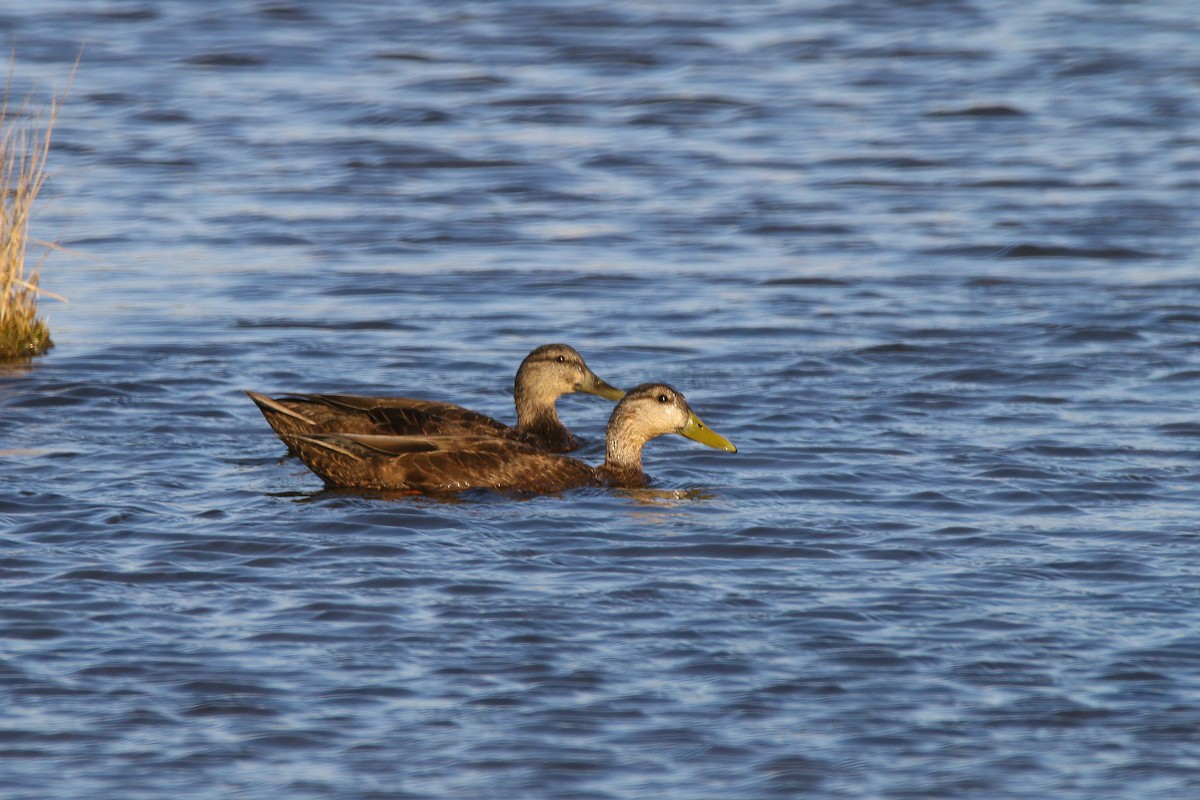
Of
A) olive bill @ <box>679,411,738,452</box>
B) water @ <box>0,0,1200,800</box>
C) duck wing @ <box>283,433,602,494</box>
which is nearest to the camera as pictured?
water @ <box>0,0,1200,800</box>

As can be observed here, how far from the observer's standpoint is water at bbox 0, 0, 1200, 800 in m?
7.44

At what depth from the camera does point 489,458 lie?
11.0m

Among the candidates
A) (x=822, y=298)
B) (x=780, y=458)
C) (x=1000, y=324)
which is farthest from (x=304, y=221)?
(x=780, y=458)

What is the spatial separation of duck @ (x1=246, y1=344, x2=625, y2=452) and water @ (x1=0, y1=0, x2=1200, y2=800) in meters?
0.34

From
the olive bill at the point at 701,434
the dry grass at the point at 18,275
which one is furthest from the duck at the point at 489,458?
the dry grass at the point at 18,275

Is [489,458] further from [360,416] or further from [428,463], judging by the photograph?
[360,416]

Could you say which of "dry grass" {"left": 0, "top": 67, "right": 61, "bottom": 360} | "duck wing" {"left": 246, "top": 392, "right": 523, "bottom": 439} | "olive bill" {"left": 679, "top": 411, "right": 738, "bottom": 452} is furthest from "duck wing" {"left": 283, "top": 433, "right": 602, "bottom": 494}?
"dry grass" {"left": 0, "top": 67, "right": 61, "bottom": 360}

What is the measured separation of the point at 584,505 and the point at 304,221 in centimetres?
828

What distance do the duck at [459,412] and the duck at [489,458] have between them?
1.00 ft

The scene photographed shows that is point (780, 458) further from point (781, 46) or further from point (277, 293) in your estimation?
point (781, 46)

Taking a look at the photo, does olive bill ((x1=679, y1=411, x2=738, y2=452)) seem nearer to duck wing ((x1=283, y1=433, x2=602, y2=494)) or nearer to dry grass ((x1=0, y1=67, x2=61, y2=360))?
duck wing ((x1=283, y1=433, x2=602, y2=494))

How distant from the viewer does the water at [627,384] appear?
24.4ft

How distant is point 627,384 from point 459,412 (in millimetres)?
2118

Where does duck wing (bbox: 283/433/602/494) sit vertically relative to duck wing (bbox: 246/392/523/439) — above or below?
below
